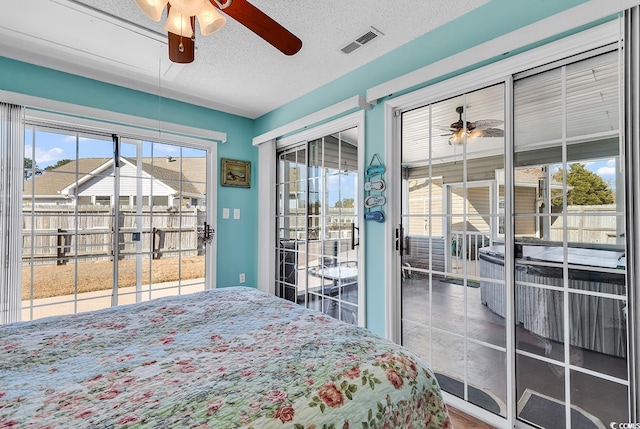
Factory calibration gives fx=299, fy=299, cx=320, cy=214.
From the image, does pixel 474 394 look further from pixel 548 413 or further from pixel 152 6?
pixel 152 6

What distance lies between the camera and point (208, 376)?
930 millimetres

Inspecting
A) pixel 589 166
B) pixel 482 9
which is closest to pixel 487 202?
pixel 589 166

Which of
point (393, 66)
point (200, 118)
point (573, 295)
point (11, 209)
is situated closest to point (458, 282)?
point (573, 295)

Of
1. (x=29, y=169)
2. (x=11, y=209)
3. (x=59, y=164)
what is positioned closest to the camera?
(x=11, y=209)

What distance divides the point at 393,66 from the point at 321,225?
63.0 inches

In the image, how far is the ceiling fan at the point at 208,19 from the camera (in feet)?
4.28

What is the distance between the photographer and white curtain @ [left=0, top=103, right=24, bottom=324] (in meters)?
2.34

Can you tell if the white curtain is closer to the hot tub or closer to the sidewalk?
the sidewalk

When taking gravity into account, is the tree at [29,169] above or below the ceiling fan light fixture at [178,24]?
below

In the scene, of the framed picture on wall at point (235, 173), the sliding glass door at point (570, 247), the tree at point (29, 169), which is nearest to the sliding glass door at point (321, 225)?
the framed picture on wall at point (235, 173)

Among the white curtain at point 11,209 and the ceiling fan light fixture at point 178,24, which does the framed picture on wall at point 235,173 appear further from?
the ceiling fan light fixture at point 178,24

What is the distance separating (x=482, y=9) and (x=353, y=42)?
865 millimetres

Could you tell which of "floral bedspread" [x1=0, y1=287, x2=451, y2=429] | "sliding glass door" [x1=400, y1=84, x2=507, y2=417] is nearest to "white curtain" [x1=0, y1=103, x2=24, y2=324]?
"floral bedspread" [x1=0, y1=287, x2=451, y2=429]

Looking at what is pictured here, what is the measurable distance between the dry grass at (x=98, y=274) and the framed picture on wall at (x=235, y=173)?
0.99 meters
